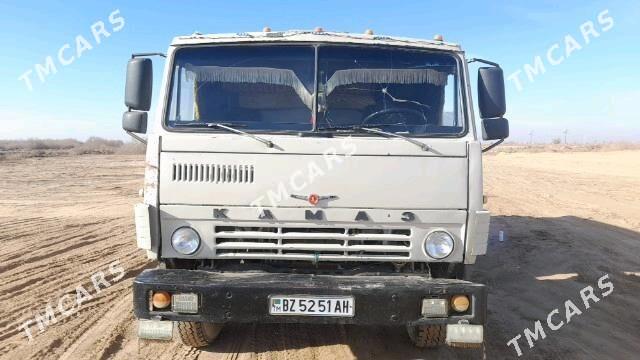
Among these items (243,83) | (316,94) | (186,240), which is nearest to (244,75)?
(243,83)

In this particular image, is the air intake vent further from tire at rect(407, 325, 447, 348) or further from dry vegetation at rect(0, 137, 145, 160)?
dry vegetation at rect(0, 137, 145, 160)

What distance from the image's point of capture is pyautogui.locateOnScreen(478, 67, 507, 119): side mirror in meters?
4.03

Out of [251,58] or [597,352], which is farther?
[597,352]

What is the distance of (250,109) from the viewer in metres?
4.04

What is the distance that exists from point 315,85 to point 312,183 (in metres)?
0.82

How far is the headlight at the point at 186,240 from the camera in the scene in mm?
3723

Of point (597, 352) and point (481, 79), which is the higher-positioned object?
point (481, 79)

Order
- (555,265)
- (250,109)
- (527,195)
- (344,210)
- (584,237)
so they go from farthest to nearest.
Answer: (527,195)
(584,237)
(555,265)
(250,109)
(344,210)

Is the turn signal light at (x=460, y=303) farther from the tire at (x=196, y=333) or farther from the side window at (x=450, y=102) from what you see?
the tire at (x=196, y=333)

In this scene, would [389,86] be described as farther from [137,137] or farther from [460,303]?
[137,137]

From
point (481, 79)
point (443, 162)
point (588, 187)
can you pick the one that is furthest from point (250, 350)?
point (588, 187)

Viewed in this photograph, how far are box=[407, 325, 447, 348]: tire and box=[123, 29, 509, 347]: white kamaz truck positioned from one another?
2cm

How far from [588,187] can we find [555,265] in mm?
12088

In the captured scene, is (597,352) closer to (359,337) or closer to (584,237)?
(359,337)
